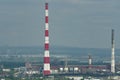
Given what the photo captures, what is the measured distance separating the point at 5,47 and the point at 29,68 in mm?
65468

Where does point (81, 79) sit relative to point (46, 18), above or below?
below

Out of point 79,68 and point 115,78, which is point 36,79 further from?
point 79,68

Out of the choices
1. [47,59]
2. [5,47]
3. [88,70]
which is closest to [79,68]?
[88,70]

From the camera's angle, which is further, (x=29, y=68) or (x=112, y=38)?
(x=29, y=68)

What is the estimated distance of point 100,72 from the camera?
7438 centimetres

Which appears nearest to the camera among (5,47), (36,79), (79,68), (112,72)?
(36,79)

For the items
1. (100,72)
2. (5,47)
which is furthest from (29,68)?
(5,47)

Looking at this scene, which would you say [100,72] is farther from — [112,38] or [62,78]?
[62,78]

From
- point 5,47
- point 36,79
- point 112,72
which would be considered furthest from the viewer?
point 5,47

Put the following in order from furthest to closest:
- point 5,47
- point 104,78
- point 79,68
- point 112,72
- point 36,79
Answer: point 5,47 < point 79,68 < point 112,72 < point 104,78 < point 36,79

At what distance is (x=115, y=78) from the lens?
63.0 meters

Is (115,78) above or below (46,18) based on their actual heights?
below

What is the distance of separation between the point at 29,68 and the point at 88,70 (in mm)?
6662

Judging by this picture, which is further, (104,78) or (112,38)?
(112,38)
